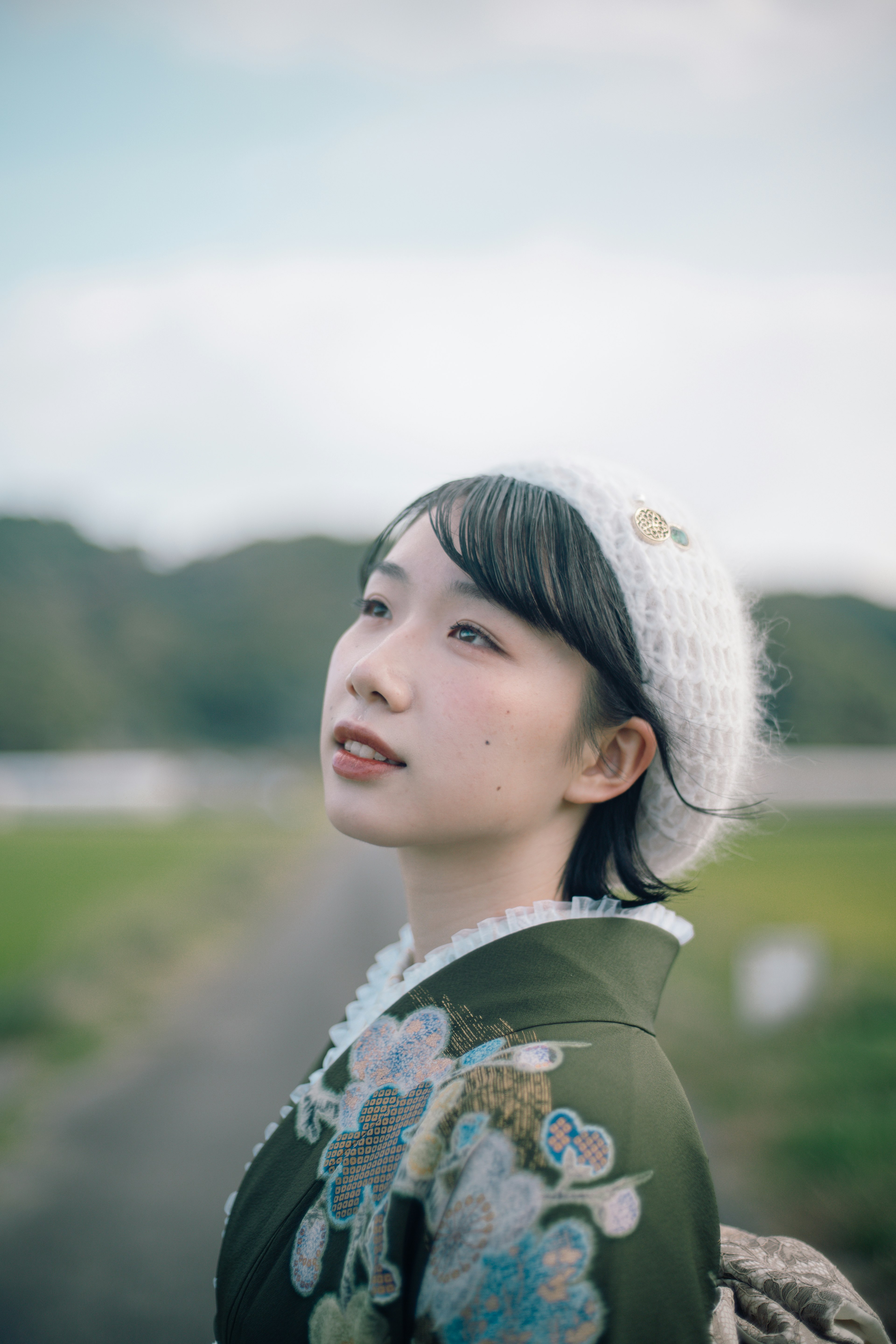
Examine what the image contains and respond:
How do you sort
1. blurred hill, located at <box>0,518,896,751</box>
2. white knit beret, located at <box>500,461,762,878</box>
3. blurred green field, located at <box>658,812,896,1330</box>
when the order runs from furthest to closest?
blurred hill, located at <box>0,518,896,751</box>
blurred green field, located at <box>658,812,896,1330</box>
white knit beret, located at <box>500,461,762,878</box>

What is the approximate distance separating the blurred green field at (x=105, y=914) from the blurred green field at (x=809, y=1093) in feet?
14.4

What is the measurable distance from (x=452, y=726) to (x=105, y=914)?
40.3 ft

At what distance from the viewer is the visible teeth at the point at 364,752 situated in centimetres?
144

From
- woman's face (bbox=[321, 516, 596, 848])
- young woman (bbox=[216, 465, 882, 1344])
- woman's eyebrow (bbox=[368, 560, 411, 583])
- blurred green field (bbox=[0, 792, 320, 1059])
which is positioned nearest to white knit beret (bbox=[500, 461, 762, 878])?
young woman (bbox=[216, 465, 882, 1344])

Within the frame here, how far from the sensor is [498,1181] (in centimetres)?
106

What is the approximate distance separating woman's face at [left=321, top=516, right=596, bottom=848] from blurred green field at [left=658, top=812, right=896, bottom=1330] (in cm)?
77

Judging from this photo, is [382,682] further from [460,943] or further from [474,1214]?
[474,1214]

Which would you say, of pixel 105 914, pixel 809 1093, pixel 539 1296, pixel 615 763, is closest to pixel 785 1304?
pixel 539 1296

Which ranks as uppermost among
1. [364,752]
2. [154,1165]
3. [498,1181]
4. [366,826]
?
[364,752]

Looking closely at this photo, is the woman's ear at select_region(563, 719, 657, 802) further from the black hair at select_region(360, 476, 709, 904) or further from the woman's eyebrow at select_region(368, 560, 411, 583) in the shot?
the woman's eyebrow at select_region(368, 560, 411, 583)

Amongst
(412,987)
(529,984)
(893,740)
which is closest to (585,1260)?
(529,984)

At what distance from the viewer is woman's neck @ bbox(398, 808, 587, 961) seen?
1.54 meters

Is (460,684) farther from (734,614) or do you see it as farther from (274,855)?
(274,855)

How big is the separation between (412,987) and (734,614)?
90cm
